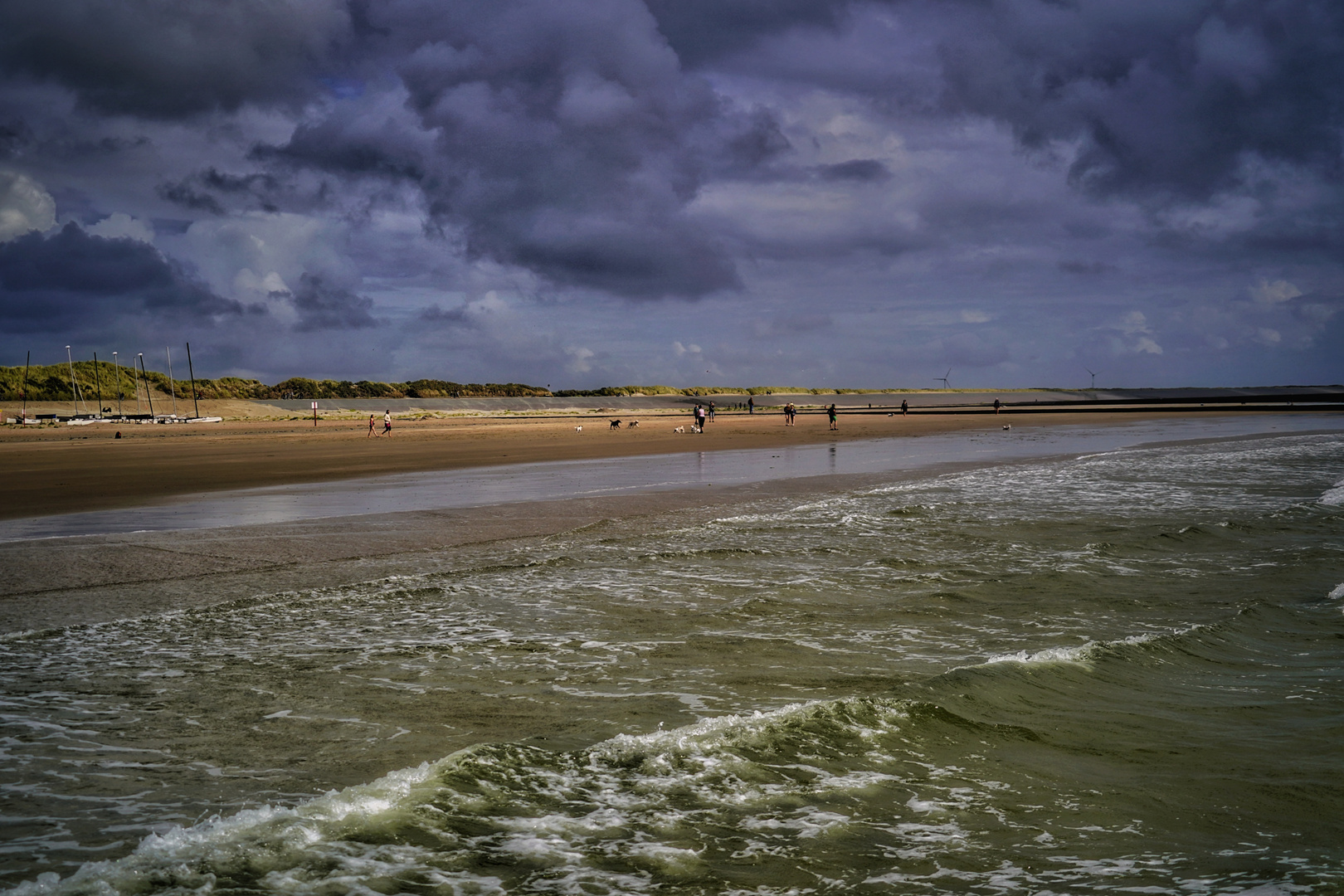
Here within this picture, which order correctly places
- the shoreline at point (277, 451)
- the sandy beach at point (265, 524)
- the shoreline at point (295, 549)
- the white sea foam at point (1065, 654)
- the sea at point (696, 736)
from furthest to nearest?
the shoreline at point (277, 451) → the sandy beach at point (265, 524) → the shoreline at point (295, 549) → the white sea foam at point (1065, 654) → the sea at point (696, 736)

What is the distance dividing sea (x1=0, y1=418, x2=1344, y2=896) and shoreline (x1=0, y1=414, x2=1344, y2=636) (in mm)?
797

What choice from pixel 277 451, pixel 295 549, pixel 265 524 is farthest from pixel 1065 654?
pixel 277 451

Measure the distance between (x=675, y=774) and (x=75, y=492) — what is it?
2253cm

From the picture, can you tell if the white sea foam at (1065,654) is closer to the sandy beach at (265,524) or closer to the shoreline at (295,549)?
the shoreline at (295,549)

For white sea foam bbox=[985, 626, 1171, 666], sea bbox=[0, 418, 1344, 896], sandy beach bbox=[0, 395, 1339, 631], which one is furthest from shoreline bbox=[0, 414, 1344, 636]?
white sea foam bbox=[985, 626, 1171, 666]

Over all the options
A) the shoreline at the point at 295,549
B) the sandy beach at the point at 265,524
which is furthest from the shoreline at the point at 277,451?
the shoreline at the point at 295,549

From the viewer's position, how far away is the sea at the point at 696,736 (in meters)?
4.02

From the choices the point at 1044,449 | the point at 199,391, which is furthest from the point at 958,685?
the point at 199,391

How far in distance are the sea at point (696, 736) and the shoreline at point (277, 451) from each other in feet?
45.7

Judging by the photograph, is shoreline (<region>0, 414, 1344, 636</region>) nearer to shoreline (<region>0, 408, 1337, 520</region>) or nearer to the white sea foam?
shoreline (<region>0, 408, 1337, 520</region>)

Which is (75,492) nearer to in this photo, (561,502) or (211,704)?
(561,502)

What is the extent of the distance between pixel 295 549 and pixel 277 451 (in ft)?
96.1

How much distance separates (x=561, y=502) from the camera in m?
18.4

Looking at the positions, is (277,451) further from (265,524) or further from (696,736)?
(696,736)
